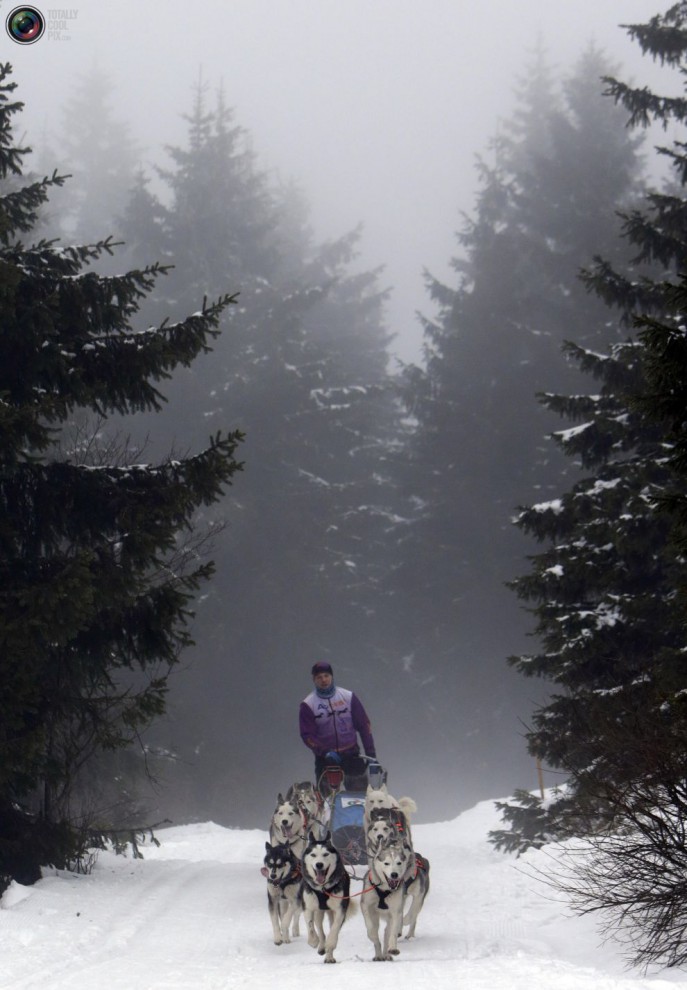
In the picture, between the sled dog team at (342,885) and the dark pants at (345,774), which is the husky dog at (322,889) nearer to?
the sled dog team at (342,885)

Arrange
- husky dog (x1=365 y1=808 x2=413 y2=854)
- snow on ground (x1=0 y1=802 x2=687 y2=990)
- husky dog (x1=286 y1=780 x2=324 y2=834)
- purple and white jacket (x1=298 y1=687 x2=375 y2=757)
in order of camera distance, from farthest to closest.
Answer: purple and white jacket (x1=298 y1=687 x2=375 y2=757)
husky dog (x1=286 y1=780 x2=324 y2=834)
husky dog (x1=365 y1=808 x2=413 y2=854)
snow on ground (x1=0 y1=802 x2=687 y2=990)

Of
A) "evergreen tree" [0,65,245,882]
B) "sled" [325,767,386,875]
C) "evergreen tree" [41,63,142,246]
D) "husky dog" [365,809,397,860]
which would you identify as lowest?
"husky dog" [365,809,397,860]

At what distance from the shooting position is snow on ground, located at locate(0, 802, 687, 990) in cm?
638

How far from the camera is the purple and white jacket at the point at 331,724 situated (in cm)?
1089

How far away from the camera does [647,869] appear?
6.18m

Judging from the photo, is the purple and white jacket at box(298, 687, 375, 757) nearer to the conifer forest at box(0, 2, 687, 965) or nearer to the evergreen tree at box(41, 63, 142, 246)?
the conifer forest at box(0, 2, 687, 965)

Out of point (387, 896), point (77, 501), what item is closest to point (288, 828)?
point (387, 896)

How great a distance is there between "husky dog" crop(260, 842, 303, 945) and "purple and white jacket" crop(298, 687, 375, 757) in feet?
8.40

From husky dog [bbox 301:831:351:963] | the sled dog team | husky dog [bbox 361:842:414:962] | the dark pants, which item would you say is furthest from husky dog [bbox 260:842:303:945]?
the dark pants

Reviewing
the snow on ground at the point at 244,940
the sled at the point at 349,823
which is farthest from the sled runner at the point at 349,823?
the snow on ground at the point at 244,940

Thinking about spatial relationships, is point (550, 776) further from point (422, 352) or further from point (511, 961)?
point (511, 961)

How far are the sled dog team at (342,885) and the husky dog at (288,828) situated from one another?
1cm

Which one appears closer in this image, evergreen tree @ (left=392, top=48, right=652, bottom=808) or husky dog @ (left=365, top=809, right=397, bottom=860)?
husky dog @ (left=365, top=809, right=397, bottom=860)

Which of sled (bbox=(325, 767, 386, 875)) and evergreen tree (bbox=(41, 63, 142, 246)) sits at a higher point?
evergreen tree (bbox=(41, 63, 142, 246))
